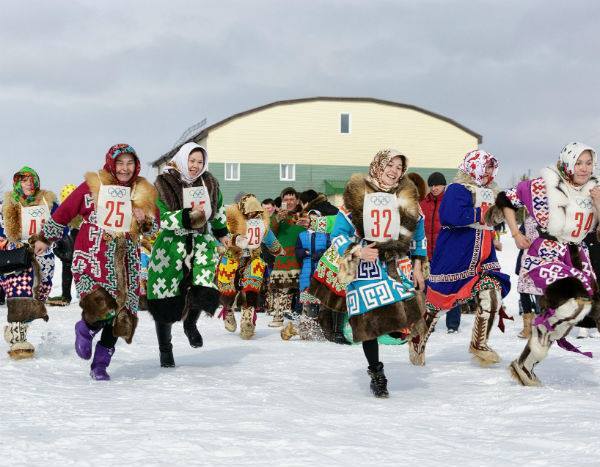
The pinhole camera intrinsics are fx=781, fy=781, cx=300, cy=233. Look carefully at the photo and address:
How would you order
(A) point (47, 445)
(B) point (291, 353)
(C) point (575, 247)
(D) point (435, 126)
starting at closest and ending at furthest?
(A) point (47, 445)
(C) point (575, 247)
(B) point (291, 353)
(D) point (435, 126)

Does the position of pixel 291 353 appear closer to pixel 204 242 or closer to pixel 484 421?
pixel 204 242

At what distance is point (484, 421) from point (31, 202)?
5031mm

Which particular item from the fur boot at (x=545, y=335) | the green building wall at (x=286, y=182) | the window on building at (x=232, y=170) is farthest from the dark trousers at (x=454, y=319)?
the window on building at (x=232, y=170)

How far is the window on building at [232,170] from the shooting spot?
135 feet

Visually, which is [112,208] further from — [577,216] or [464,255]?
[577,216]

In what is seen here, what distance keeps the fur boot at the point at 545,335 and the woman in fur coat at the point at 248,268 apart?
176 inches

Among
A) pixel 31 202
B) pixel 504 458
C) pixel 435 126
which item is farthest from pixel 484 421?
pixel 435 126

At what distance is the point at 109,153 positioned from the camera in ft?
21.1

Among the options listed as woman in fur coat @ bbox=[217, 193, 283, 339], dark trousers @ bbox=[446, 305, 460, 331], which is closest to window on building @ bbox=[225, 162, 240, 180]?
woman in fur coat @ bbox=[217, 193, 283, 339]

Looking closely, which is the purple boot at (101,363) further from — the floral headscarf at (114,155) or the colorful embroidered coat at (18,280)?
the colorful embroidered coat at (18,280)

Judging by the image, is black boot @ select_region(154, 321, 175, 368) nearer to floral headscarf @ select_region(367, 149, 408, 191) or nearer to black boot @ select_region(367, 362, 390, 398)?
black boot @ select_region(367, 362, 390, 398)

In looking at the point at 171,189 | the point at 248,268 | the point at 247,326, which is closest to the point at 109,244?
the point at 171,189

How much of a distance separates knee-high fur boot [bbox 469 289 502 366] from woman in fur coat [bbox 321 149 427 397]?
164 centimetres

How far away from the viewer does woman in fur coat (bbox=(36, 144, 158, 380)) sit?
20.6 feet
